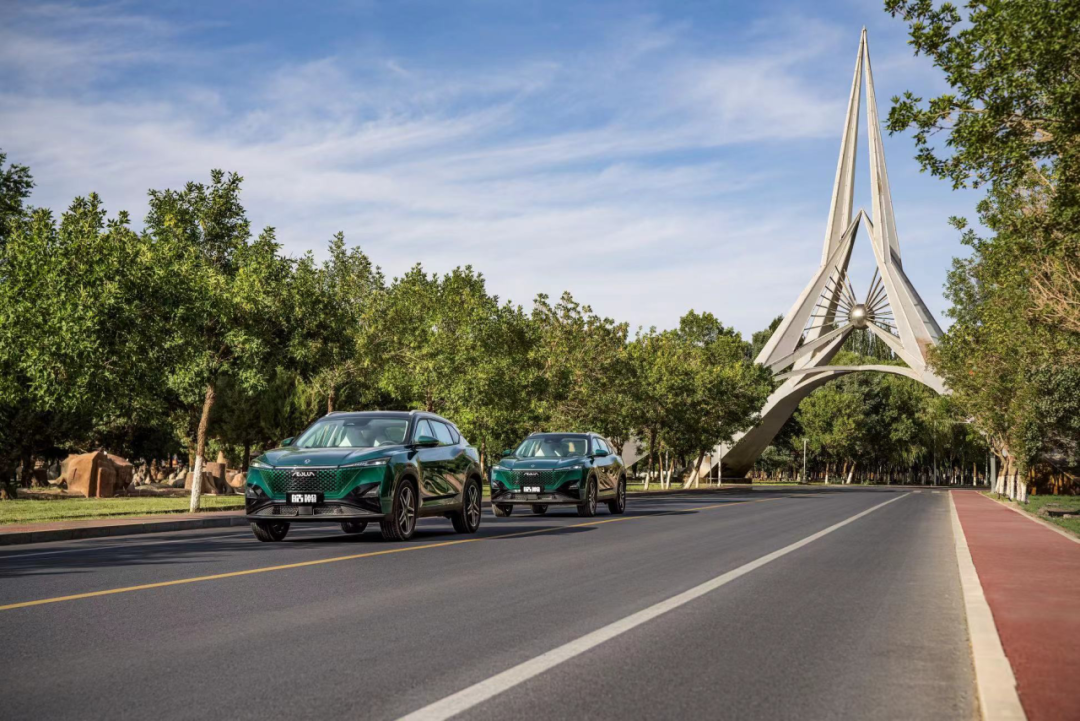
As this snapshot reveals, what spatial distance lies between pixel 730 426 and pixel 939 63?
2091 inches

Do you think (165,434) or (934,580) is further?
(165,434)

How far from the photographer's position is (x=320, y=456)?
13.7m

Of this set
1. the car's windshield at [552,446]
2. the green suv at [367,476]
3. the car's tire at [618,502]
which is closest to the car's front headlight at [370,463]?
A: the green suv at [367,476]

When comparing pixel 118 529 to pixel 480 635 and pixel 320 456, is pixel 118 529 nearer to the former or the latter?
pixel 320 456

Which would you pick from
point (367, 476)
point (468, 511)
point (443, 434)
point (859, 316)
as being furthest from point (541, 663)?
point (859, 316)

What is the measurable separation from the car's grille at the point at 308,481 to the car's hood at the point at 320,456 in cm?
9

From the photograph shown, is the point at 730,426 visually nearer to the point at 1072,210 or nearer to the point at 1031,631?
the point at 1072,210

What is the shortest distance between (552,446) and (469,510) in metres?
7.35

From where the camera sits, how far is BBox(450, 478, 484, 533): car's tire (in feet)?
53.9

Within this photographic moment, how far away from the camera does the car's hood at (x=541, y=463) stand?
21703mm

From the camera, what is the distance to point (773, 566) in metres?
11.8

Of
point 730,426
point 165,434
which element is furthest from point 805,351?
point 165,434

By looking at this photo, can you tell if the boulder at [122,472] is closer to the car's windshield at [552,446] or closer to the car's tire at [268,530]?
the car's windshield at [552,446]

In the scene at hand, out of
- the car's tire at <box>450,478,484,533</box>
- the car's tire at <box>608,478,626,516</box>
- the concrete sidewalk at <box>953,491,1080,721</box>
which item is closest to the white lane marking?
the concrete sidewalk at <box>953,491,1080,721</box>
